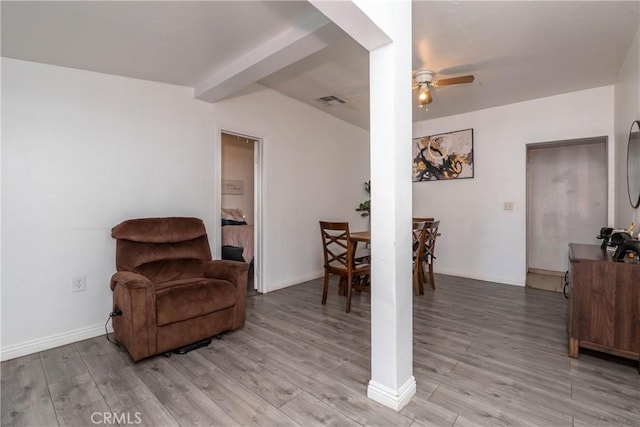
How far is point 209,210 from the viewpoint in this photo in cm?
328

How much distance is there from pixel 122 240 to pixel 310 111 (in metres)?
3.03

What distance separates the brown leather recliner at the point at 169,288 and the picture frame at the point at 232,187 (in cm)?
305

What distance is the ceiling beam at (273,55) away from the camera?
2.01m

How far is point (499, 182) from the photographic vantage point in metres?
4.25

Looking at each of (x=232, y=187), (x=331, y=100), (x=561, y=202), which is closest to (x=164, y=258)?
(x=331, y=100)

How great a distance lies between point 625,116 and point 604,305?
81.9 inches

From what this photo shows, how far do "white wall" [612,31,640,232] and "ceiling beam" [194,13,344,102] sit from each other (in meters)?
2.53

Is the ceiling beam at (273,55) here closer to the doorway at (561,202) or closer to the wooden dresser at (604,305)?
the wooden dresser at (604,305)

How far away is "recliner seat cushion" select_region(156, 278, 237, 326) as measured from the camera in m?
2.12

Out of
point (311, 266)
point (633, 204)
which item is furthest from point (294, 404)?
point (633, 204)

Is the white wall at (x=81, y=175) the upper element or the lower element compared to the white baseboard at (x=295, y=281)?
upper

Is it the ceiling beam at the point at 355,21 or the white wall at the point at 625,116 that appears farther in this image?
the white wall at the point at 625,116

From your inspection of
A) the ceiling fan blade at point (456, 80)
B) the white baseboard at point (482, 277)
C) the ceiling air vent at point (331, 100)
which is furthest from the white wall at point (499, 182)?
the ceiling fan blade at point (456, 80)

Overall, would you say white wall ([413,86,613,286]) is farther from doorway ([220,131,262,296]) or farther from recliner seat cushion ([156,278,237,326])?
recliner seat cushion ([156,278,237,326])
